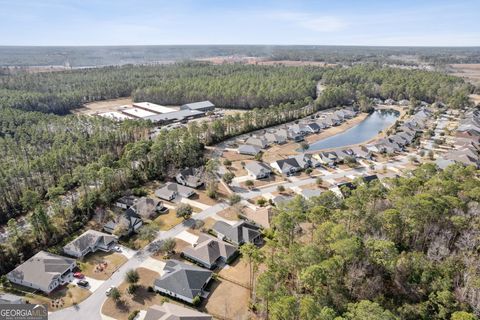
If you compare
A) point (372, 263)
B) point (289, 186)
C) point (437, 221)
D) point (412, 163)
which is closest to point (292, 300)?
point (372, 263)

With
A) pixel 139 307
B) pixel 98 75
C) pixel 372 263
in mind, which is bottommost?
pixel 139 307

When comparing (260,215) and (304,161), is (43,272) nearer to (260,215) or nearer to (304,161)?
(260,215)

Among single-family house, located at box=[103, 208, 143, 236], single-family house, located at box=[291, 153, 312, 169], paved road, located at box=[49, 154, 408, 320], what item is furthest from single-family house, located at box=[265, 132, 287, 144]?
single-family house, located at box=[103, 208, 143, 236]

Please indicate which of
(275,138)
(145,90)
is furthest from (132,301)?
(145,90)

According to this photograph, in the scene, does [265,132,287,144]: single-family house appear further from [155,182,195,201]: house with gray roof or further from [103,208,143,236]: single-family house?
[103,208,143,236]: single-family house

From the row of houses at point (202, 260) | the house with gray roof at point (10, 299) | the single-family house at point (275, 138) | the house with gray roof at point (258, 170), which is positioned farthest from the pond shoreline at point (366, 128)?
the house with gray roof at point (10, 299)

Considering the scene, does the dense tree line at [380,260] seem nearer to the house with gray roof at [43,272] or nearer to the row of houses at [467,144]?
the house with gray roof at [43,272]

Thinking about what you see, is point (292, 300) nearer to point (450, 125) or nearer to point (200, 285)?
point (200, 285)
